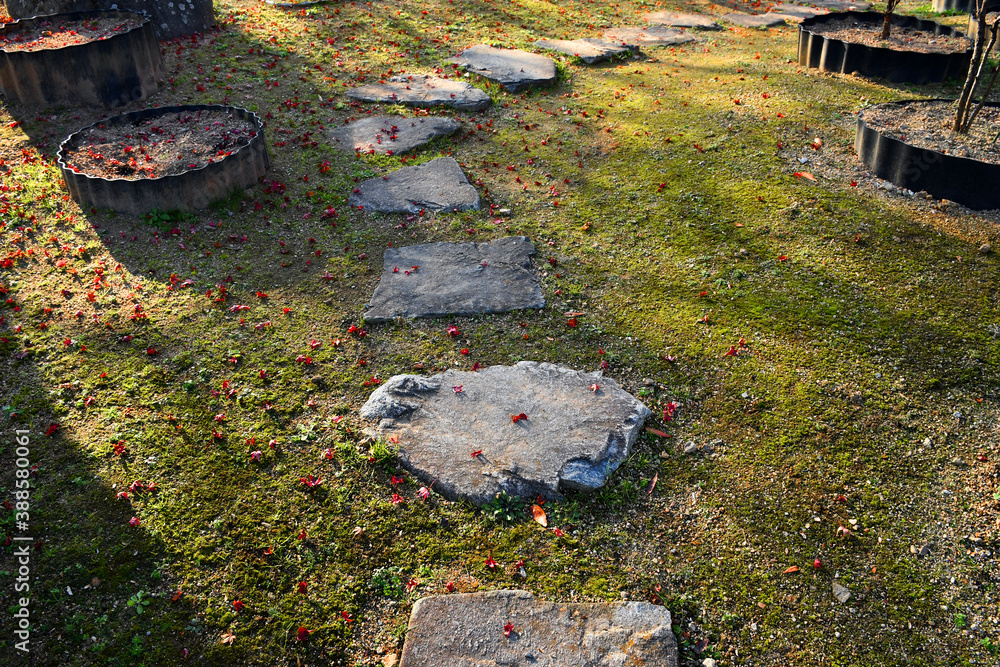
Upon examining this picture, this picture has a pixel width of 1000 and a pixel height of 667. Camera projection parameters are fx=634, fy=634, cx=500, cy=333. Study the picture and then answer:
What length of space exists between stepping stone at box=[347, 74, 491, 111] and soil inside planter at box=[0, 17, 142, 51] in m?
2.90

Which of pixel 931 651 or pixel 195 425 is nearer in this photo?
pixel 931 651

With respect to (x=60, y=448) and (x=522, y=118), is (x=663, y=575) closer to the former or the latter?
(x=60, y=448)

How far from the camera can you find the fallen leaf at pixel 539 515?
324 cm

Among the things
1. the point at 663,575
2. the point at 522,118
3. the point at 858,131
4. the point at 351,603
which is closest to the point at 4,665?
the point at 351,603

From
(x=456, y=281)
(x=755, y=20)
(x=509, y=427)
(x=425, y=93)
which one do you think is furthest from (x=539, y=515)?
(x=755, y=20)

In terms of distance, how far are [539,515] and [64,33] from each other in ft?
27.4

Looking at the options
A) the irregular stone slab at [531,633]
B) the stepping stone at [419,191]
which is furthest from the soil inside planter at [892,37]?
the irregular stone slab at [531,633]

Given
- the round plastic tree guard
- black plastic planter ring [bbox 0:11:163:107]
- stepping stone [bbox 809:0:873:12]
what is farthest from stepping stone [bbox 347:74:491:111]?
stepping stone [bbox 809:0:873:12]

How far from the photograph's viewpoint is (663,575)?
3.02 m

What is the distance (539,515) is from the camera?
3266mm

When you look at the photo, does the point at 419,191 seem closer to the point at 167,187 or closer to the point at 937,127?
the point at 167,187

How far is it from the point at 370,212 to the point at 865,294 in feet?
13.4

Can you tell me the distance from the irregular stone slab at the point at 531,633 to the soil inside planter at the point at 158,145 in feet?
15.0

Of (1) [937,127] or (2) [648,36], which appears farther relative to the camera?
(2) [648,36]
